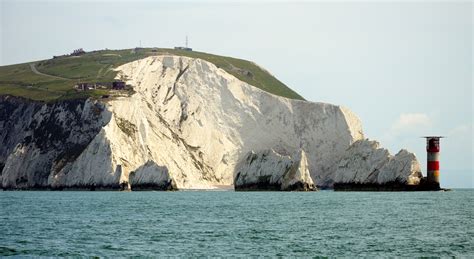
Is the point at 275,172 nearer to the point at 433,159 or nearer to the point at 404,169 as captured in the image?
the point at 404,169

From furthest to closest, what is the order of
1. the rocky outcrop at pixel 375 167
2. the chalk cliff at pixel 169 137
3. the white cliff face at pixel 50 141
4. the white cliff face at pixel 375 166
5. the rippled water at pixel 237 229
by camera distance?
the white cliff face at pixel 50 141 < the chalk cliff at pixel 169 137 < the rocky outcrop at pixel 375 167 < the white cliff face at pixel 375 166 < the rippled water at pixel 237 229

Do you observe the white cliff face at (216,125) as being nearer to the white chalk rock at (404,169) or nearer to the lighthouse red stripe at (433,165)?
the white chalk rock at (404,169)

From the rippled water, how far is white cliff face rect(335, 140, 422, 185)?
3815cm

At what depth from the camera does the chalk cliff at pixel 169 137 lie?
153125mm

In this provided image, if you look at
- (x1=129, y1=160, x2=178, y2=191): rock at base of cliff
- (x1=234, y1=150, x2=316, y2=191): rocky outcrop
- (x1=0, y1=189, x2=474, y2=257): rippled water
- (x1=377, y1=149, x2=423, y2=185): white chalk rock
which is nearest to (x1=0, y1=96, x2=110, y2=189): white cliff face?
(x1=129, y1=160, x2=178, y2=191): rock at base of cliff

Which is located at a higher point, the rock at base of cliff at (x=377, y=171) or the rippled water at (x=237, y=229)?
the rock at base of cliff at (x=377, y=171)

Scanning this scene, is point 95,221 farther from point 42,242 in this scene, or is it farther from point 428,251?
point 428,251

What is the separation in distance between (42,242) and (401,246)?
2376 cm

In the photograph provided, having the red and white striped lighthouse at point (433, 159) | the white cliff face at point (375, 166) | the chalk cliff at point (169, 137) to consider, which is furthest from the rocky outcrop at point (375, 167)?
the red and white striped lighthouse at point (433, 159)

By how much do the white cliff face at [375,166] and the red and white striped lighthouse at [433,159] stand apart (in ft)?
6.24

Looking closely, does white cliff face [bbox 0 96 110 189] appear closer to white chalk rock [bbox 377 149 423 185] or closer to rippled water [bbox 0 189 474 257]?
white chalk rock [bbox 377 149 423 185]

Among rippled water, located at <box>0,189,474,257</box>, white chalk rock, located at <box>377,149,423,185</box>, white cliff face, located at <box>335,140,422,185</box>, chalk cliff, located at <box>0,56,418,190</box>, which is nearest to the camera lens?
rippled water, located at <box>0,189,474,257</box>

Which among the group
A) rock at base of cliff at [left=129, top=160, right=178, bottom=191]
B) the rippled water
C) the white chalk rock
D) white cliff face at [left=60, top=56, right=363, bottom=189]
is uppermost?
white cliff face at [left=60, top=56, right=363, bottom=189]

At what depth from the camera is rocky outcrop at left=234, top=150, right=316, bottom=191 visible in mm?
149625
